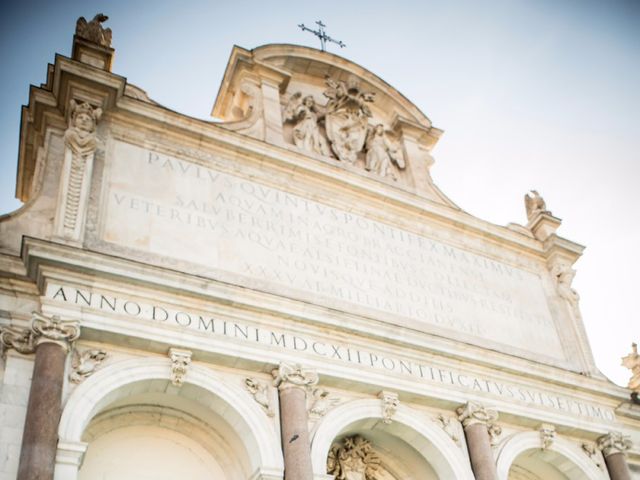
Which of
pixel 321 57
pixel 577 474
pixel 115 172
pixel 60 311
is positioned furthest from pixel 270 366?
pixel 321 57

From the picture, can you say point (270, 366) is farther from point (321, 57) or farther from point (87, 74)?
point (321, 57)

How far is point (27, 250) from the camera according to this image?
1291 centimetres

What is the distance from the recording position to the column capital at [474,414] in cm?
1602

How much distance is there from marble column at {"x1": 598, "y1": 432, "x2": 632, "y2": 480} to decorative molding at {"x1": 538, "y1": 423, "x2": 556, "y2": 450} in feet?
4.64

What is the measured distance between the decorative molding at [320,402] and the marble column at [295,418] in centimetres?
25

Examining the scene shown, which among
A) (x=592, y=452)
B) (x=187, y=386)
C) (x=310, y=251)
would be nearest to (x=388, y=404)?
(x=310, y=251)

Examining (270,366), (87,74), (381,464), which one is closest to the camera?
(270,366)

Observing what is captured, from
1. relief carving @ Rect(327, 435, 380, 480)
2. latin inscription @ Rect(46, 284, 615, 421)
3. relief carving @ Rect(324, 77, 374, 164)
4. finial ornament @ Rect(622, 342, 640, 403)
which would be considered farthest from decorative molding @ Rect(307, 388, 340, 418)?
finial ornament @ Rect(622, 342, 640, 403)

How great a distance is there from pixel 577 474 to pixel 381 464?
4.19m

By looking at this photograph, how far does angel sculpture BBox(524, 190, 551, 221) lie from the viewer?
21594mm

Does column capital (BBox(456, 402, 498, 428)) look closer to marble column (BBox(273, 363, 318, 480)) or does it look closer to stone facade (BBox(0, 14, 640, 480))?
stone facade (BBox(0, 14, 640, 480))

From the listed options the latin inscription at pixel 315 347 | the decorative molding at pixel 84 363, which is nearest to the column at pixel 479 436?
the latin inscription at pixel 315 347

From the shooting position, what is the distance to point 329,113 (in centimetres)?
2003

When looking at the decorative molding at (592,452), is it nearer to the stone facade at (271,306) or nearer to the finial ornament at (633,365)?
the stone facade at (271,306)
